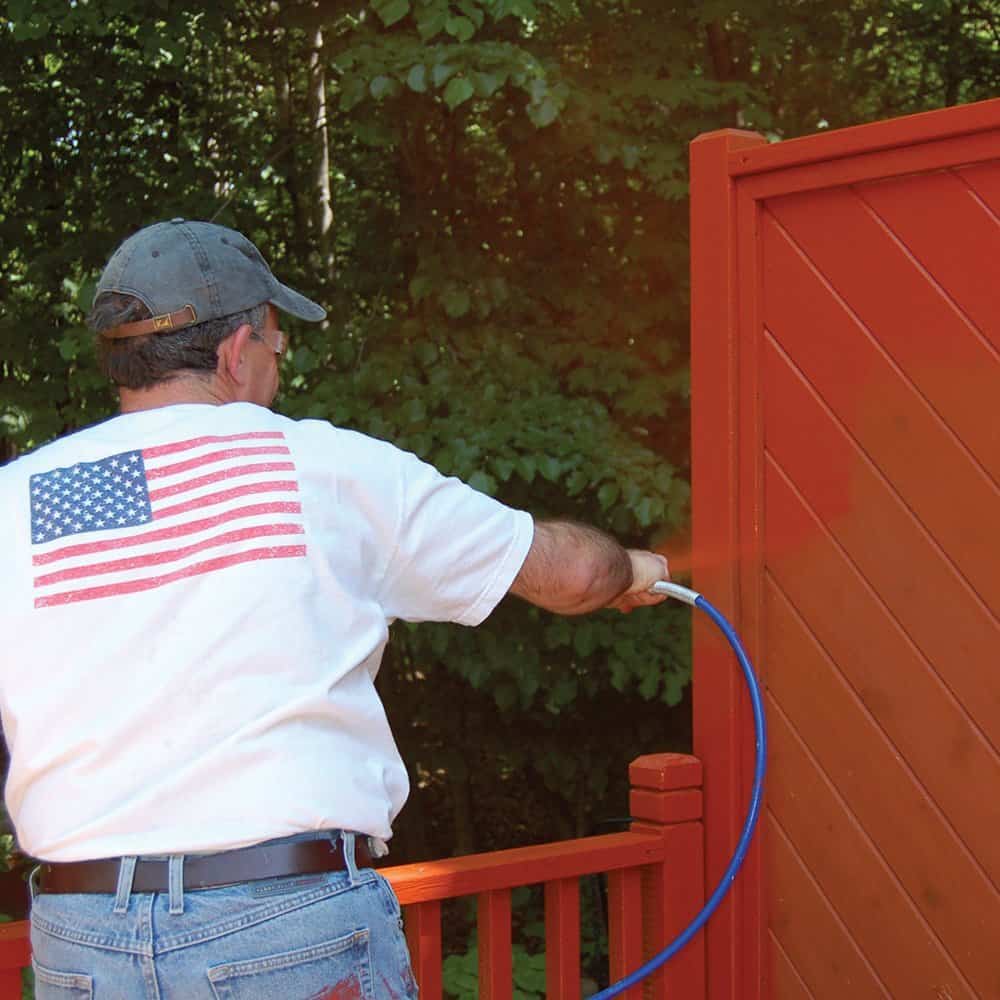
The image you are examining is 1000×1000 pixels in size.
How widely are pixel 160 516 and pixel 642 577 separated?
2.72ft

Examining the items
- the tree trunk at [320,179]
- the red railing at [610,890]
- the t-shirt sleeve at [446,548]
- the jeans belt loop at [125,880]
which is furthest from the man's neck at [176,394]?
the tree trunk at [320,179]

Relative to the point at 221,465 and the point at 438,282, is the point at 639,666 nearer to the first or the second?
the point at 438,282

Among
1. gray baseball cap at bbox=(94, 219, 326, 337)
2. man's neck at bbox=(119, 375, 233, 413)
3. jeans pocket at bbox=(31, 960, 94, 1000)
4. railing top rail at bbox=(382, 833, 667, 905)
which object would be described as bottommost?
jeans pocket at bbox=(31, 960, 94, 1000)

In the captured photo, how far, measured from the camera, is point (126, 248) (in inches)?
80.0

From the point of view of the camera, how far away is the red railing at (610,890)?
8.31 ft

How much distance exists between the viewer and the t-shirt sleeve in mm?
1932

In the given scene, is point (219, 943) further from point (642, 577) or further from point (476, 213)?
point (476, 213)

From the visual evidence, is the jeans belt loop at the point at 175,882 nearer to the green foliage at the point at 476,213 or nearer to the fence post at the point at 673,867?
the fence post at the point at 673,867

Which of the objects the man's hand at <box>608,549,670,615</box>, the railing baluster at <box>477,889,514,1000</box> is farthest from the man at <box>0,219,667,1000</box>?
the railing baluster at <box>477,889,514,1000</box>

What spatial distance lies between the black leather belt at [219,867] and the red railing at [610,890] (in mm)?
690

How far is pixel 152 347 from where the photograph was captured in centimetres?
195

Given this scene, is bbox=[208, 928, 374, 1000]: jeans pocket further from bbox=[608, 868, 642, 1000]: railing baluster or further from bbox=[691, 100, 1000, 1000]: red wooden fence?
bbox=[691, 100, 1000, 1000]: red wooden fence

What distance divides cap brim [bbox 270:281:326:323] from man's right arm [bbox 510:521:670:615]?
1.56ft

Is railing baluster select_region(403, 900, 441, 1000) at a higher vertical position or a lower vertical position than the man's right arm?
lower
